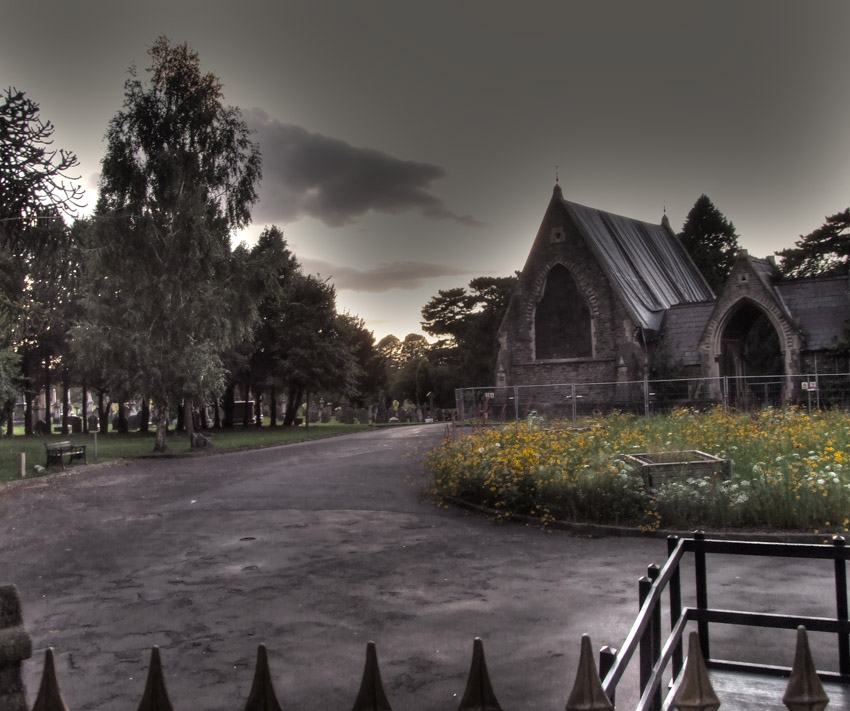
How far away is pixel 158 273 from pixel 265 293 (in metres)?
4.65

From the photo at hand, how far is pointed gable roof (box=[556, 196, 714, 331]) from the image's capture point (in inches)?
1527

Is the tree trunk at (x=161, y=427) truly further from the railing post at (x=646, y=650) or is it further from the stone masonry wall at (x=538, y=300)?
the railing post at (x=646, y=650)

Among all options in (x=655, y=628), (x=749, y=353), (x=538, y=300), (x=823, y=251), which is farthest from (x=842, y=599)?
(x=823, y=251)

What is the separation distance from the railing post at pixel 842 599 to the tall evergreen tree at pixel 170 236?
25386 mm

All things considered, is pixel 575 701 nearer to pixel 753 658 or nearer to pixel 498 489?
pixel 753 658

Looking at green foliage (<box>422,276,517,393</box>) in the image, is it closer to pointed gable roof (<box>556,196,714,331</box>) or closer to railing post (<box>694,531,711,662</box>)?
pointed gable roof (<box>556,196,714,331</box>)

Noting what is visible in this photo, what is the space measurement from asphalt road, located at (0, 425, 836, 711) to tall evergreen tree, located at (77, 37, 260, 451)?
13893 mm

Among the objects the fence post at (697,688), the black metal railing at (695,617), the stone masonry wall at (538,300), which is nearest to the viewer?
the fence post at (697,688)

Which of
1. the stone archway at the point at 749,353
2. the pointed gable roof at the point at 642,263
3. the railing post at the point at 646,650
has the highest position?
the pointed gable roof at the point at 642,263

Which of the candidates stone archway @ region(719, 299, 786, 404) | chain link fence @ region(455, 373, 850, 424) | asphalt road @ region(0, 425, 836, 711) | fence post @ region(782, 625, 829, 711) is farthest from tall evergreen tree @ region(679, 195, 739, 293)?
fence post @ region(782, 625, 829, 711)

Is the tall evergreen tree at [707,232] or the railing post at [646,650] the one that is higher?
the tall evergreen tree at [707,232]

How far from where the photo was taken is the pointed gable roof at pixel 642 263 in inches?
1527

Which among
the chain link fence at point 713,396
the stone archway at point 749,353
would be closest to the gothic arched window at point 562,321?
the stone archway at point 749,353

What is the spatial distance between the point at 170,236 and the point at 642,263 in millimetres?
26296
